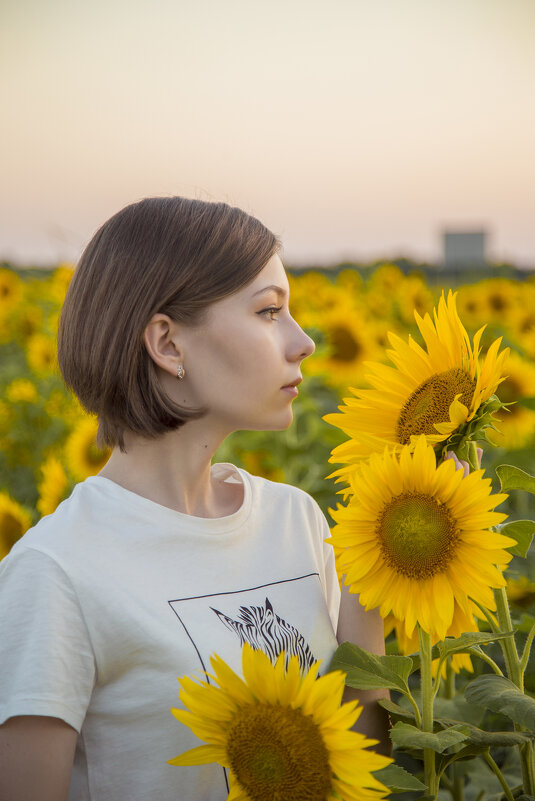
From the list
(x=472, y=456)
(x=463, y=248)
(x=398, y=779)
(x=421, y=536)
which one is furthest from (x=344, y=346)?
(x=463, y=248)

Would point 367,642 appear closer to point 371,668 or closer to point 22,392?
point 371,668

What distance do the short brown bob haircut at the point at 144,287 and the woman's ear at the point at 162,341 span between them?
1 cm

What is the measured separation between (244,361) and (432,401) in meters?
0.31

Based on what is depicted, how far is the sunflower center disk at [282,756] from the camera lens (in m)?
0.94

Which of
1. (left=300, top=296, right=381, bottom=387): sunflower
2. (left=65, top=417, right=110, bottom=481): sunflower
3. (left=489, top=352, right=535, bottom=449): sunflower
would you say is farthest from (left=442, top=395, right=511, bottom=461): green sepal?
(left=300, top=296, right=381, bottom=387): sunflower

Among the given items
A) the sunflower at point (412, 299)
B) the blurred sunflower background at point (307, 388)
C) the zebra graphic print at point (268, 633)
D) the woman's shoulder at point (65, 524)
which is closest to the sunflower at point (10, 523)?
the blurred sunflower background at point (307, 388)

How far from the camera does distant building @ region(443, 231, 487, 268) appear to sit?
26.5 ft

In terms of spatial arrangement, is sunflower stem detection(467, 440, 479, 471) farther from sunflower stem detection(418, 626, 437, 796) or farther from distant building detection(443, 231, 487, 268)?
distant building detection(443, 231, 487, 268)

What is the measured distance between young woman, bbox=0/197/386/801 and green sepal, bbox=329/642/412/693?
15cm

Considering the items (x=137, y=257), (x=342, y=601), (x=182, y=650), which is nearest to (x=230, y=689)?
(x=182, y=650)

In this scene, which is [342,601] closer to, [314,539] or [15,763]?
[314,539]

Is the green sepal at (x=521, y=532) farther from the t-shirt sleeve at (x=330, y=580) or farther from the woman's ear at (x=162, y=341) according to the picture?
the woman's ear at (x=162, y=341)

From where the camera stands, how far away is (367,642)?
143 cm

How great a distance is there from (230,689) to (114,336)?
63 centimetres
